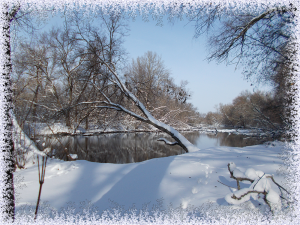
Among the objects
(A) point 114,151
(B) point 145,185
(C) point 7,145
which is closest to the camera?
(C) point 7,145

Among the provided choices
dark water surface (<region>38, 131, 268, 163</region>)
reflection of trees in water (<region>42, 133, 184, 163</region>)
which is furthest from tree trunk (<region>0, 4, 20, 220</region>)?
reflection of trees in water (<region>42, 133, 184, 163</region>)

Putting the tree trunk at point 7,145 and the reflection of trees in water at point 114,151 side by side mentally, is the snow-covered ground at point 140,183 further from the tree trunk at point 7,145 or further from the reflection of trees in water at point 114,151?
the reflection of trees in water at point 114,151

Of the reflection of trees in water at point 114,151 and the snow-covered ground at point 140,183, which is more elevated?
the snow-covered ground at point 140,183

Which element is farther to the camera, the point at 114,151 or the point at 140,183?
the point at 114,151

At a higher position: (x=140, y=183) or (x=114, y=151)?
(x=140, y=183)

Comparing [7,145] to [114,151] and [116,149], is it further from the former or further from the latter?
[116,149]

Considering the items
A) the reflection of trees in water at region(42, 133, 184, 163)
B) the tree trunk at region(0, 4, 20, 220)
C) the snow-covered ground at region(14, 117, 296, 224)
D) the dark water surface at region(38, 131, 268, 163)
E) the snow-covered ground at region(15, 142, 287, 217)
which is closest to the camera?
the tree trunk at region(0, 4, 20, 220)

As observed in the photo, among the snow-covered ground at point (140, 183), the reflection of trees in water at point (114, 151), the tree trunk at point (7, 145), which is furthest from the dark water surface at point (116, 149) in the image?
the tree trunk at point (7, 145)

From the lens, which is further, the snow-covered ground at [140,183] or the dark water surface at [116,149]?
the dark water surface at [116,149]

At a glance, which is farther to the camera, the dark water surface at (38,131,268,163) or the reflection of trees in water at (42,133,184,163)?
the reflection of trees in water at (42,133,184,163)

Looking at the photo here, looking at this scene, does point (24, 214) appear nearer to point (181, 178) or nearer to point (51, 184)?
point (51, 184)

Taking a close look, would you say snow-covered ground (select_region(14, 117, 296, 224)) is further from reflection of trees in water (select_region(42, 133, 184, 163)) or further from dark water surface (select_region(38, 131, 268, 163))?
reflection of trees in water (select_region(42, 133, 184, 163))

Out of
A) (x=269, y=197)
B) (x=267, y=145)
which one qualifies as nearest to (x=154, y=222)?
(x=269, y=197)

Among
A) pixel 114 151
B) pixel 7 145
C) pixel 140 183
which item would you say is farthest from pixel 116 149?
pixel 7 145
